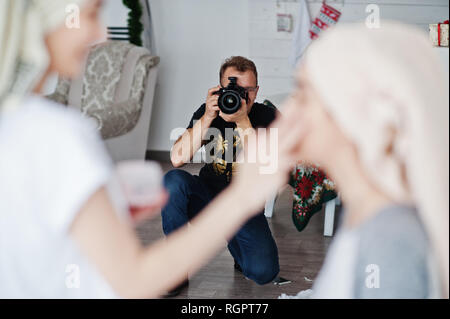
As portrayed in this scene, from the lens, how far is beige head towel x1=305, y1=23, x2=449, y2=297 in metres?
0.81

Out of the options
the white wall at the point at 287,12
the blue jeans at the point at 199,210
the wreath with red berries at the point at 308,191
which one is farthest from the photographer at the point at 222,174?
the white wall at the point at 287,12

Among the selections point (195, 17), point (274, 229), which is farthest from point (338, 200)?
point (195, 17)

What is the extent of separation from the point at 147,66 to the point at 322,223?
1.98 metres

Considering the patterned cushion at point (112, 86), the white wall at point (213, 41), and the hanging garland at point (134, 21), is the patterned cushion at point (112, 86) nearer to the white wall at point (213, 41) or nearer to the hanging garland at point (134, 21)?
the hanging garland at point (134, 21)

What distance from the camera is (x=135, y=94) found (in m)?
4.88

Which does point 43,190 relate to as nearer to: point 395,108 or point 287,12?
point 395,108

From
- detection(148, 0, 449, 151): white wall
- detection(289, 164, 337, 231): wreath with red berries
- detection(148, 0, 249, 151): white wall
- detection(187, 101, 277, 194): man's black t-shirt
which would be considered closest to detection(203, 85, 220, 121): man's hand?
detection(187, 101, 277, 194): man's black t-shirt

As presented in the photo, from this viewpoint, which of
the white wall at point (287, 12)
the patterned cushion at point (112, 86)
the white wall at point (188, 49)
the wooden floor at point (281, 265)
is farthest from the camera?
the white wall at point (188, 49)

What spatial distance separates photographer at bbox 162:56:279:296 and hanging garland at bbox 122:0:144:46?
2909mm

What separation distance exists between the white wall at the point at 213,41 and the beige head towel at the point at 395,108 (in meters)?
4.38

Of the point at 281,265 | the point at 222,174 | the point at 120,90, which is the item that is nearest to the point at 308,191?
the point at 281,265

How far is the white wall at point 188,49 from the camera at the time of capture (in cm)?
539

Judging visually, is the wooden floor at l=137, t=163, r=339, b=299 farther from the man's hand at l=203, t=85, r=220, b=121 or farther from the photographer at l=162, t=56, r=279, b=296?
the man's hand at l=203, t=85, r=220, b=121
